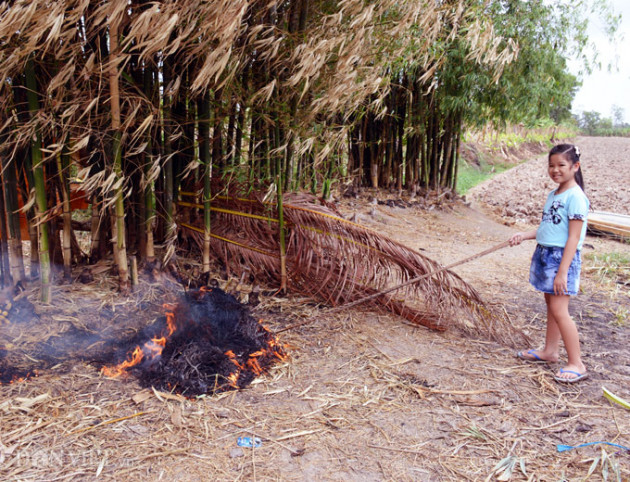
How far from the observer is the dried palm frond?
2.68 m

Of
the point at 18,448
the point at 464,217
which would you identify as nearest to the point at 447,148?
the point at 464,217

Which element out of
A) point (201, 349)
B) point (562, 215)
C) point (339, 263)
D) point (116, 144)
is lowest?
point (201, 349)

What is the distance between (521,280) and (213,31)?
10.6 feet

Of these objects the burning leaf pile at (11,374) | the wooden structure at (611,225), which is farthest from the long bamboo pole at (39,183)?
the wooden structure at (611,225)

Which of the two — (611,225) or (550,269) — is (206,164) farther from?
(611,225)

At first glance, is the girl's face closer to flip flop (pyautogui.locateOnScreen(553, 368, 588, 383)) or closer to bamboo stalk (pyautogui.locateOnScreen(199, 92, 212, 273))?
flip flop (pyautogui.locateOnScreen(553, 368, 588, 383))

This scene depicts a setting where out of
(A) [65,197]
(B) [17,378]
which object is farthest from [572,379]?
(A) [65,197]

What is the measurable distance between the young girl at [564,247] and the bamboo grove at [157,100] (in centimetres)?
106

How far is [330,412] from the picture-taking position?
1.83 metres

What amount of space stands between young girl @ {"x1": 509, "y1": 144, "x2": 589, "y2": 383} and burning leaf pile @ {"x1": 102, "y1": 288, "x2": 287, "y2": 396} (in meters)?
1.34

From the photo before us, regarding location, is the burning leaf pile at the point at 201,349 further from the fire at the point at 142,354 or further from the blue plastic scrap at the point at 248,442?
the blue plastic scrap at the point at 248,442

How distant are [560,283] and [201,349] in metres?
1.67

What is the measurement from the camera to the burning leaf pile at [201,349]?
194 cm

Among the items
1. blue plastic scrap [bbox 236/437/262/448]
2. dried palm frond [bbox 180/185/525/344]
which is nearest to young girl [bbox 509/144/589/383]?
dried palm frond [bbox 180/185/525/344]
